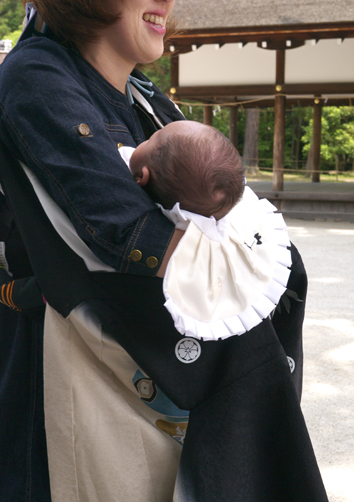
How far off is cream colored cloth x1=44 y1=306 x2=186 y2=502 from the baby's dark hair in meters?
0.31

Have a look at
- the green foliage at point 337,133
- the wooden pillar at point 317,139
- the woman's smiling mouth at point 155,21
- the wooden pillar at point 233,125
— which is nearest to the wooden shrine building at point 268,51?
the wooden pillar at point 233,125

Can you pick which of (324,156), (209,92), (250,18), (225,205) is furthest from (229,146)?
(324,156)

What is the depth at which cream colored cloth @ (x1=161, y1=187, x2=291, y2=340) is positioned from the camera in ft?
3.14

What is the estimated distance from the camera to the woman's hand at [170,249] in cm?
97

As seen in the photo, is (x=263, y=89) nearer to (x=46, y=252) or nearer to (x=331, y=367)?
(x=331, y=367)

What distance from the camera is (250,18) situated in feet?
25.0

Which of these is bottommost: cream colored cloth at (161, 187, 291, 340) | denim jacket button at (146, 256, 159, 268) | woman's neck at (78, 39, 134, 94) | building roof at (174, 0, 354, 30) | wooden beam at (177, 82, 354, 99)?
wooden beam at (177, 82, 354, 99)

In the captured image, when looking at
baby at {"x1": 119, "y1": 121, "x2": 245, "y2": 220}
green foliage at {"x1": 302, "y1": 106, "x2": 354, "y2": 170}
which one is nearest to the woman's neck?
baby at {"x1": 119, "y1": 121, "x2": 245, "y2": 220}

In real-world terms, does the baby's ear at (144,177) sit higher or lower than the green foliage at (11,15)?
higher

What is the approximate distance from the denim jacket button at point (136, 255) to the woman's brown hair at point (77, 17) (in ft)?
1.76

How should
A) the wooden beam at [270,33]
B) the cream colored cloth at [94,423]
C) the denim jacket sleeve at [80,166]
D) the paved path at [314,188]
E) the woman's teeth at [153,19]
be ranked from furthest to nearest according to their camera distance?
1. the paved path at [314,188]
2. the wooden beam at [270,33]
3. the woman's teeth at [153,19]
4. the cream colored cloth at [94,423]
5. the denim jacket sleeve at [80,166]

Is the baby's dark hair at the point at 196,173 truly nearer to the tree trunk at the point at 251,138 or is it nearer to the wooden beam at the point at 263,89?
the wooden beam at the point at 263,89

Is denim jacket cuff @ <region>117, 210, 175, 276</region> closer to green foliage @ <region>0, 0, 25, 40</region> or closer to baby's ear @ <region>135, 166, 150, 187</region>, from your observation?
baby's ear @ <region>135, 166, 150, 187</region>

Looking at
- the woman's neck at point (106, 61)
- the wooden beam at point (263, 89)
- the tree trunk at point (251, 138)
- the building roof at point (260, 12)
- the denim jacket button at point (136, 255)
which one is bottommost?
the tree trunk at point (251, 138)
